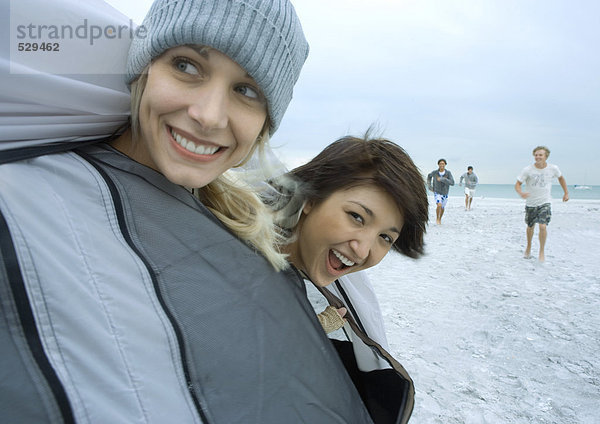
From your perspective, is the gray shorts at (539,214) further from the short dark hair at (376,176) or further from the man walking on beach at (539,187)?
the short dark hair at (376,176)

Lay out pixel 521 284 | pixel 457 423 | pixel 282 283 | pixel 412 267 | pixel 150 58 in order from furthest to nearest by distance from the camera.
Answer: pixel 412 267, pixel 521 284, pixel 457 423, pixel 282 283, pixel 150 58

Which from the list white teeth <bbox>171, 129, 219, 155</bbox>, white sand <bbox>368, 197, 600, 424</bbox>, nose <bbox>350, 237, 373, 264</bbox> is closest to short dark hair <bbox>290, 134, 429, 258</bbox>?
nose <bbox>350, 237, 373, 264</bbox>

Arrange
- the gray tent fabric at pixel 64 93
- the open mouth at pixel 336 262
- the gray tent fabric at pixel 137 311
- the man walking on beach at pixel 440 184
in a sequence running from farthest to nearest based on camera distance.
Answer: the man walking on beach at pixel 440 184, the open mouth at pixel 336 262, the gray tent fabric at pixel 64 93, the gray tent fabric at pixel 137 311

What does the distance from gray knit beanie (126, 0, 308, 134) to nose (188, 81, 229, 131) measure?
11 cm

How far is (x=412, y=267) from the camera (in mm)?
6043

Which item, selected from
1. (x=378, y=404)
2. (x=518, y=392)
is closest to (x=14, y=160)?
(x=378, y=404)

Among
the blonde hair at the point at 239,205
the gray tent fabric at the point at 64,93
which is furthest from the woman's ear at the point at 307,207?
the gray tent fabric at the point at 64,93

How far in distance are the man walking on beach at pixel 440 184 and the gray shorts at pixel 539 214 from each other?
4109 mm

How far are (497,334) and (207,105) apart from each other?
3.57m

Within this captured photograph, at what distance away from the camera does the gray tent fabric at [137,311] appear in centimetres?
72

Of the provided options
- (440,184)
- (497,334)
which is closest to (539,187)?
(497,334)

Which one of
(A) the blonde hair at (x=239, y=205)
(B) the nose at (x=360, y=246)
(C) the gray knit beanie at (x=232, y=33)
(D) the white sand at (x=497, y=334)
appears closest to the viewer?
(C) the gray knit beanie at (x=232, y=33)

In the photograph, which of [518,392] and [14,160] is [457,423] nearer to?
[518,392]

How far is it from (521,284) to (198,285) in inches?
208
